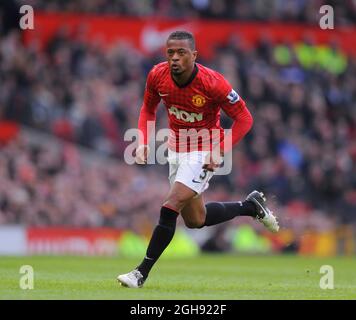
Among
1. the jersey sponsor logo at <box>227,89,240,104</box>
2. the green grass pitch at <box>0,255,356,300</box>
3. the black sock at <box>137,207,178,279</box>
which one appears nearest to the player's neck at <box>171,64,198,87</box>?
the jersey sponsor logo at <box>227,89,240,104</box>

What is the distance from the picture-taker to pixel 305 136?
24875mm

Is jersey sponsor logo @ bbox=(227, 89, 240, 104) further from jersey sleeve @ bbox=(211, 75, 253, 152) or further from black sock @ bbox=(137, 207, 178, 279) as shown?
black sock @ bbox=(137, 207, 178, 279)

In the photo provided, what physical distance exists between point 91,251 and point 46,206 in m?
1.24

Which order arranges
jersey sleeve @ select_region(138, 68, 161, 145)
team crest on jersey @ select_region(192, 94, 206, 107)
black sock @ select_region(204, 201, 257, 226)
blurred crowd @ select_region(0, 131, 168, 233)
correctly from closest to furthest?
team crest on jersey @ select_region(192, 94, 206, 107)
jersey sleeve @ select_region(138, 68, 161, 145)
black sock @ select_region(204, 201, 257, 226)
blurred crowd @ select_region(0, 131, 168, 233)

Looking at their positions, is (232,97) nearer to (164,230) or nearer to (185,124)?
(185,124)

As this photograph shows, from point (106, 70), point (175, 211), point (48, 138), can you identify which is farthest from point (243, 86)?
point (175, 211)

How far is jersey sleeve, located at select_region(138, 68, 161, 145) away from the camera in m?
10.9

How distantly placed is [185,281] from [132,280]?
1.69 meters

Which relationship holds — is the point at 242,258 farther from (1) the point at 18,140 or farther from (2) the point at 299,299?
(2) the point at 299,299

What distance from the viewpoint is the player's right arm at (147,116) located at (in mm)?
10578

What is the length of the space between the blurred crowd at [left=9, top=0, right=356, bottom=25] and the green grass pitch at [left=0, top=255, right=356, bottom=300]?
347 inches

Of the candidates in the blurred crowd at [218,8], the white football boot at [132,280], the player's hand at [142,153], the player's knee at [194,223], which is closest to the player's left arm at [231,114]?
the player's hand at [142,153]

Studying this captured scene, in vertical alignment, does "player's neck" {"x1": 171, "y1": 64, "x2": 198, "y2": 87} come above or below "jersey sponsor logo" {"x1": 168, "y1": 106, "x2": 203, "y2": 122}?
above

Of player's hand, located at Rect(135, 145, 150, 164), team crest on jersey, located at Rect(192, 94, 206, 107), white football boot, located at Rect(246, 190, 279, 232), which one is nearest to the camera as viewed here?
player's hand, located at Rect(135, 145, 150, 164)
